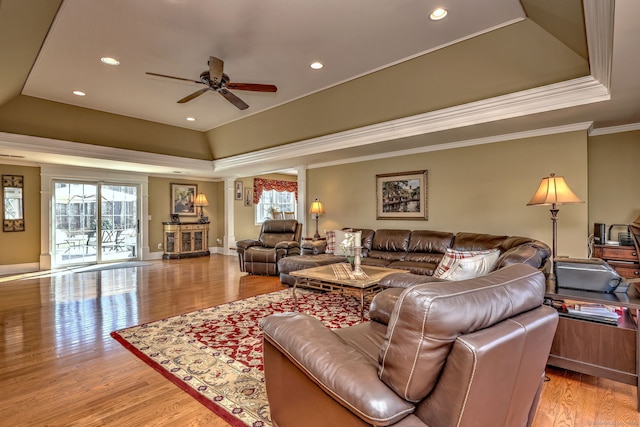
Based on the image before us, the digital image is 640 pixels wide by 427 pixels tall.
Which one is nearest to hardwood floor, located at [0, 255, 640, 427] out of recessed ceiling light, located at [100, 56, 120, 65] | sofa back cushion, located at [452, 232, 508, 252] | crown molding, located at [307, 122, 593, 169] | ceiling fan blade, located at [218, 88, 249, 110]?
sofa back cushion, located at [452, 232, 508, 252]

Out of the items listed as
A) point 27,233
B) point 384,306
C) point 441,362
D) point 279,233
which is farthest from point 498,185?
point 27,233

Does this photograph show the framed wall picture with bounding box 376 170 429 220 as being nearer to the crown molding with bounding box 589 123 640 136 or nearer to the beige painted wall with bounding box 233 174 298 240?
the crown molding with bounding box 589 123 640 136

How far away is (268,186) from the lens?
10.3 meters

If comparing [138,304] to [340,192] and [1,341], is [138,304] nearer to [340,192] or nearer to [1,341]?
[1,341]

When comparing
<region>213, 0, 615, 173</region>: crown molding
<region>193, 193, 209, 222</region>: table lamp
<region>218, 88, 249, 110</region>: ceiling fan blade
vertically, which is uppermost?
<region>218, 88, 249, 110</region>: ceiling fan blade

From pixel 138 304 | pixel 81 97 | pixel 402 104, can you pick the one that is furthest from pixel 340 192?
pixel 81 97

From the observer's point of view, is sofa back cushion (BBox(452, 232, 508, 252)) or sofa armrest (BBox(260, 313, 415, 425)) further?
sofa back cushion (BBox(452, 232, 508, 252))

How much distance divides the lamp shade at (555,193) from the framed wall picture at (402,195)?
7.58 feet

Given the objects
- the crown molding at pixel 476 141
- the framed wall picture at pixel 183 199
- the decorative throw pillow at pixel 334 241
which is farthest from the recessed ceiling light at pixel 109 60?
the framed wall picture at pixel 183 199

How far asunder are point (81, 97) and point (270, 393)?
5535 mm

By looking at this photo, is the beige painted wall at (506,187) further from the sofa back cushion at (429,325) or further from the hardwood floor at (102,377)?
Result: the sofa back cushion at (429,325)

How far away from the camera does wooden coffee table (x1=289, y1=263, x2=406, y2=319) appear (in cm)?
328

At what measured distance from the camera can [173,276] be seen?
614 centimetres

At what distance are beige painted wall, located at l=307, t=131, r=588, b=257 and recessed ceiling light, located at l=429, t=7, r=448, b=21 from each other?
2525 mm
